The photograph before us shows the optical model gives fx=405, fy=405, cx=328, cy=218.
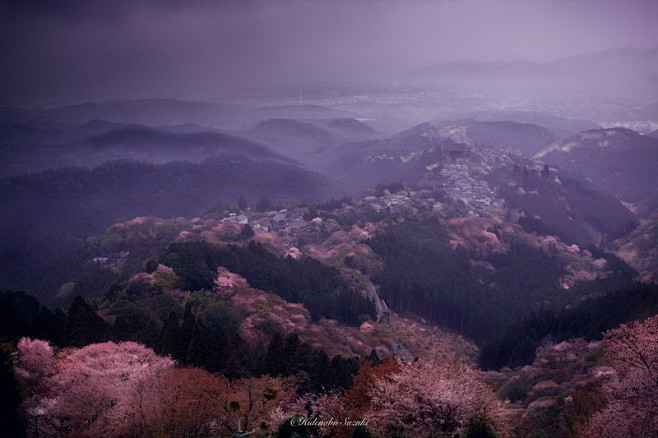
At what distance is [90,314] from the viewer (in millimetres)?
36219

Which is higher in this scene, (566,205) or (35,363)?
(35,363)

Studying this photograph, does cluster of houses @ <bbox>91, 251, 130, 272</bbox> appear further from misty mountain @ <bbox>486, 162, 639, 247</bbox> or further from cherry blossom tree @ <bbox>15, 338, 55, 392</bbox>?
misty mountain @ <bbox>486, 162, 639, 247</bbox>

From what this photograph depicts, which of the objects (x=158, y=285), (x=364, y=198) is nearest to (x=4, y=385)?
(x=158, y=285)

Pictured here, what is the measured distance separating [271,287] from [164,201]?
430 feet

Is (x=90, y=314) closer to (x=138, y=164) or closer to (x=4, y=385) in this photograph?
(x=4, y=385)

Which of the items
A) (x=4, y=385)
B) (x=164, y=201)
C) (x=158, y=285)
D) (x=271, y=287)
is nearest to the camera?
(x=4, y=385)

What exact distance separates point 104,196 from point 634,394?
189m

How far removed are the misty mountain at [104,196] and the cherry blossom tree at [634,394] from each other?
133154 mm

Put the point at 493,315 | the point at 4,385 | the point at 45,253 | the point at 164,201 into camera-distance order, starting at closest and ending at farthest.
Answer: the point at 4,385 < the point at 493,315 < the point at 45,253 < the point at 164,201

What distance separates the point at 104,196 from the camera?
172375mm

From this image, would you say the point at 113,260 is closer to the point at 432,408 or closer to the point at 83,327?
the point at 83,327

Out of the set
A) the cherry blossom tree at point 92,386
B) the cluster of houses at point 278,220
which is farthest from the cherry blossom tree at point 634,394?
the cluster of houses at point 278,220

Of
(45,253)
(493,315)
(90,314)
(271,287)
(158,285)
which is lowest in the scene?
(45,253)

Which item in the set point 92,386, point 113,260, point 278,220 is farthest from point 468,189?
point 92,386
